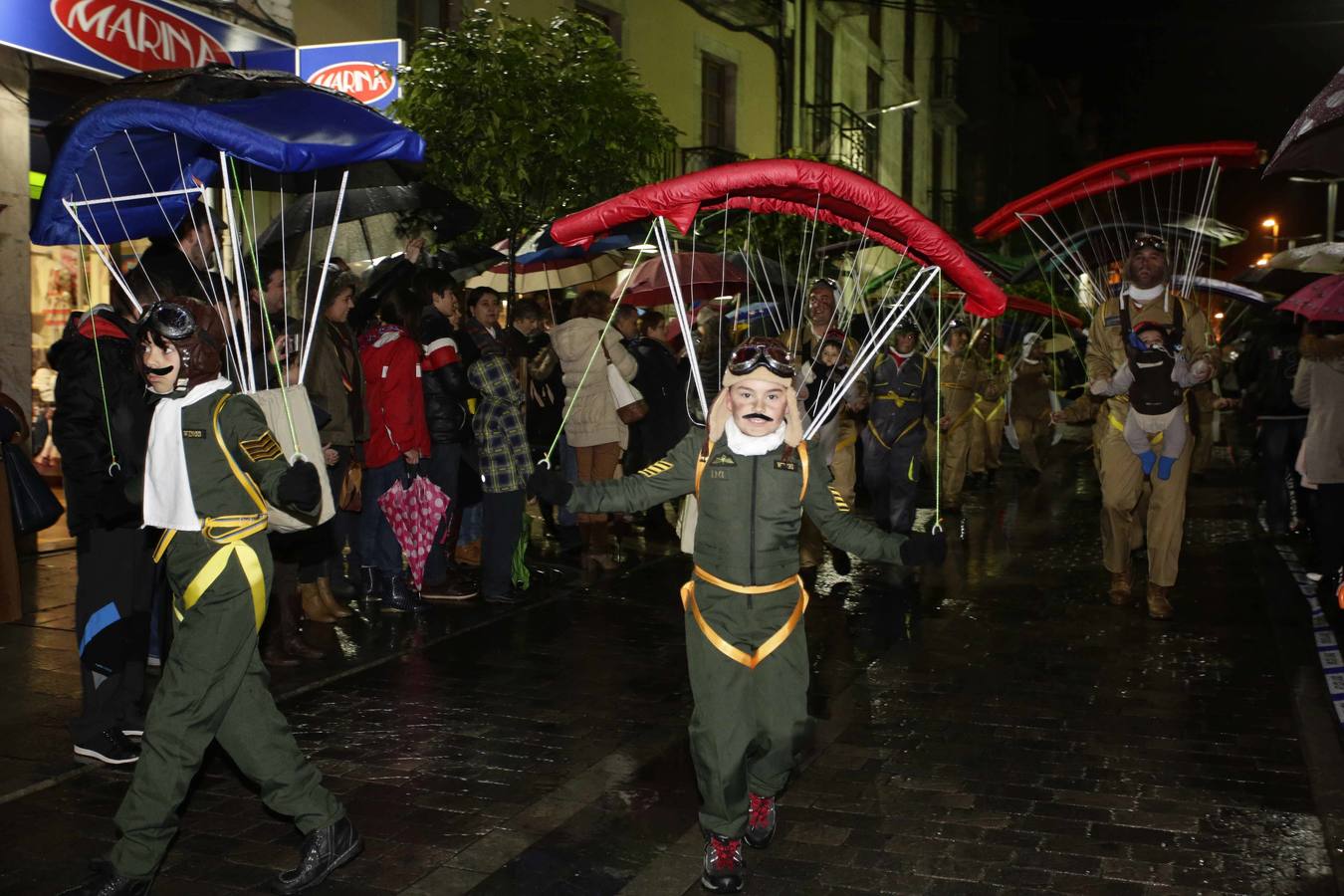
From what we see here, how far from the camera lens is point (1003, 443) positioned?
25.1 meters

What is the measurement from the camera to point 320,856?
178 inches

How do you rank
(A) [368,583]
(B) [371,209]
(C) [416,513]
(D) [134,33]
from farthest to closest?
1. (D) [134,33]
2. (A) [368,583]
3. (C) [416,513]
4. (B) [371,209]

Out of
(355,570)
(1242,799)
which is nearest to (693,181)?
(1242,799)

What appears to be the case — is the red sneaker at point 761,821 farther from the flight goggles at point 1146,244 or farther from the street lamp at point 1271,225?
the street lamp at point 1271,225

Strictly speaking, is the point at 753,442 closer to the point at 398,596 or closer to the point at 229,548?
the point at 229,548

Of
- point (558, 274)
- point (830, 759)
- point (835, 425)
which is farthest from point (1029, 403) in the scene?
point (830, 759)

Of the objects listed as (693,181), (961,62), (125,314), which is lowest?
(125,314)

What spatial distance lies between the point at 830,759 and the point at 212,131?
366 cm

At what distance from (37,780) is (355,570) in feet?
12.6

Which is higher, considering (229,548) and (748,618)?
(229,548)

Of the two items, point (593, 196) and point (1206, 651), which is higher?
point (593, 196)

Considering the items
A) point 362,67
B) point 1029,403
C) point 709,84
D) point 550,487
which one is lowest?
point 1029,403

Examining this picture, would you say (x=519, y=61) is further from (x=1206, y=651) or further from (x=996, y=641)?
(x=1206, y=651)

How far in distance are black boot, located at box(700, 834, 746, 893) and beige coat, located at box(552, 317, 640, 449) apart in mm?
6000
